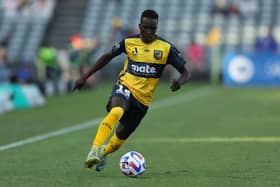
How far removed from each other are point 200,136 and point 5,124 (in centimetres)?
473

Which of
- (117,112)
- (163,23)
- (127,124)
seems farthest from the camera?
(163,23)

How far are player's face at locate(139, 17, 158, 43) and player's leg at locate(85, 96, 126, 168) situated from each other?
0.78 meters

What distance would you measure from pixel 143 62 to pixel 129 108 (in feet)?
1.84

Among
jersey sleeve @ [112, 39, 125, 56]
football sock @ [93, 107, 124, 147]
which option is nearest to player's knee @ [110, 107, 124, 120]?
football sock @ [93, 107, 124, 147]

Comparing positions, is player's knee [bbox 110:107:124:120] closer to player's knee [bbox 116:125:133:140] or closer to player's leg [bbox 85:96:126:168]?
player's leg [bbox 85:96:126:168]

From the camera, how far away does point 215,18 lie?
4125cm

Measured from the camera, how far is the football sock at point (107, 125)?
9875 millimetres

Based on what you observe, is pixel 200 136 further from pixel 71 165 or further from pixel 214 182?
pixel 214 182

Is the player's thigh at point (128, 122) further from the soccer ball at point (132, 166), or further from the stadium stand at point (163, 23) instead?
the stadium stand at point (163, 23)

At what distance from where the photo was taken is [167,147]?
1351 cm

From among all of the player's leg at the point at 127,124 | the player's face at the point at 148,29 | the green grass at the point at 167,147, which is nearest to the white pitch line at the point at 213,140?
the green grass at the point at 167,147

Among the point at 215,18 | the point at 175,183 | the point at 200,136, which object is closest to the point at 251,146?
the point at 200,136

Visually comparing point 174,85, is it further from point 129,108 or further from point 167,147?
point 167,147

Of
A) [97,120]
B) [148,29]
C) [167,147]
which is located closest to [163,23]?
[97,120]
